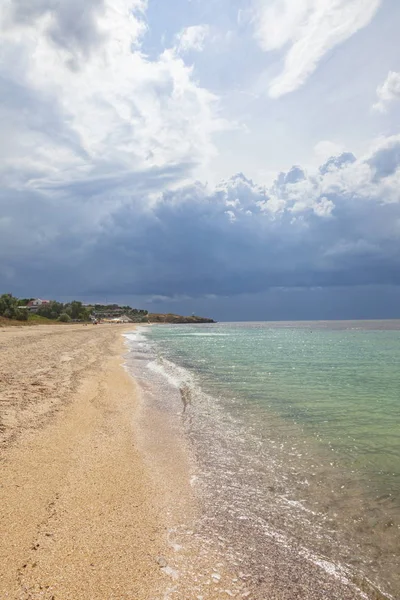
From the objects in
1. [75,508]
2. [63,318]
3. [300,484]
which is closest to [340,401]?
[300,484]

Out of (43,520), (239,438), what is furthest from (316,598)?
(239,438)

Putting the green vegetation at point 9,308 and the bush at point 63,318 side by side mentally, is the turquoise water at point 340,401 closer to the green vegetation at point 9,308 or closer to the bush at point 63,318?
the green vegetation at point 9,308

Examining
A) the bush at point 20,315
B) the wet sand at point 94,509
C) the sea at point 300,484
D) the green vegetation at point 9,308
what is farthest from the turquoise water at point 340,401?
the bush at point 20,315

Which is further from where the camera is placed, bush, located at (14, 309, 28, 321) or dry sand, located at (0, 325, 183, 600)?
bush, located at (14, 309, 28, 321)

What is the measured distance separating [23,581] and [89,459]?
174 inches

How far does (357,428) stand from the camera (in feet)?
40.8

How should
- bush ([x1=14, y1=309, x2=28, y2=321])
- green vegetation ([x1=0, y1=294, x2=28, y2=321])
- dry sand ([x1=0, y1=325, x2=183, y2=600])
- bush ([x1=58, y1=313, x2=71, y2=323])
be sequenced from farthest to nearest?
bush ([x1=58, y1=313, x2=71, y2=323]) < bush ([x1=14, y1=309, x2=28, y2=321]) < green vegetation ([x1=0, y1=294, x2=28, y2=321]) < dry sand ([x1=0, y1=325, x2=183, y2=600])

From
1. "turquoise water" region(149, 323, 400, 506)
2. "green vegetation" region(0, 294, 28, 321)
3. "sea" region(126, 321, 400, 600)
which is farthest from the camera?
"green vegetation" region(0, 294, 28, 321)

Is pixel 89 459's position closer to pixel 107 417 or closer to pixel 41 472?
pixel 41 472

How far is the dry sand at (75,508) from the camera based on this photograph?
4480 mm

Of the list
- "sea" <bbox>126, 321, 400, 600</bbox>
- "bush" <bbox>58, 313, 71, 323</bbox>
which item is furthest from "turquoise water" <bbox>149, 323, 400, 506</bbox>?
"bush" <bbox>58, 313, 71, 323</bbox>

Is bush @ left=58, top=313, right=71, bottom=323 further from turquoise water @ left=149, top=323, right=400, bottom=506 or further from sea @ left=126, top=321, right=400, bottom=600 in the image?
sea @ left=126, top=321, right=400, bottom=600

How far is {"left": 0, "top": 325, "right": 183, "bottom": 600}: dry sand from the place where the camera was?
4480 millimetres

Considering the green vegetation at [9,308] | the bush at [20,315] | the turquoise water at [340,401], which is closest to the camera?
the turquoise water at [340,401]
